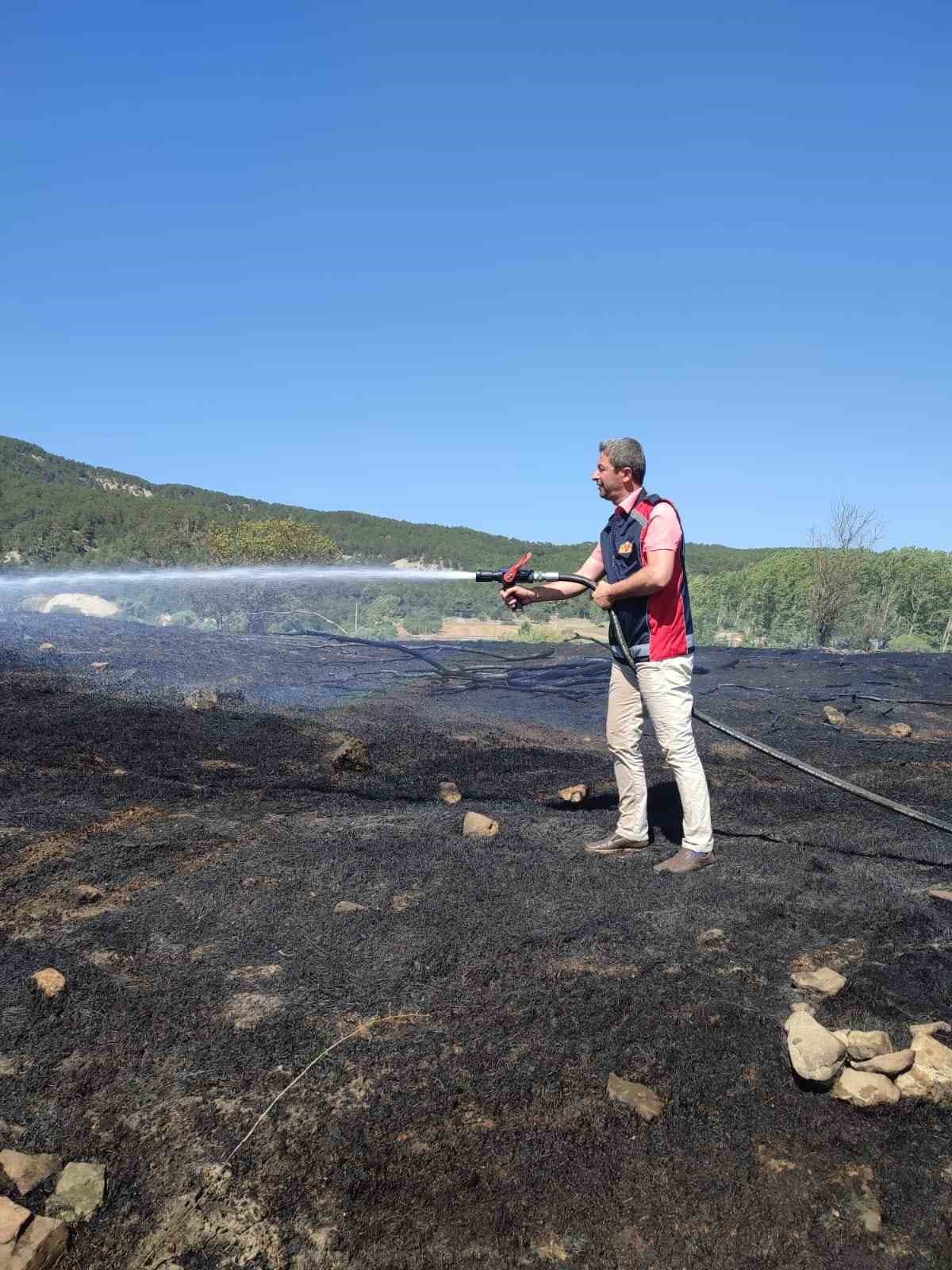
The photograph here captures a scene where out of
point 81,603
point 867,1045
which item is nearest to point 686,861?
point 867,1045

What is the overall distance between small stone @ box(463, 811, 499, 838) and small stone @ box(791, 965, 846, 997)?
202 centimetres

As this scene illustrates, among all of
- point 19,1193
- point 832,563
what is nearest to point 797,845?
point 19,1193

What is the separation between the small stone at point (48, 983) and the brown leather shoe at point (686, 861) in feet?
9.00

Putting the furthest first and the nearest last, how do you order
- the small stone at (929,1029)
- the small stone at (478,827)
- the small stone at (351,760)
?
the small stone at (351,760)
the small stone at (478,827)
the small stone at (929,1029)

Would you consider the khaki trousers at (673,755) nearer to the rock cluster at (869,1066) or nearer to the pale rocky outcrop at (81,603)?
the rock cluster at (869,1066)

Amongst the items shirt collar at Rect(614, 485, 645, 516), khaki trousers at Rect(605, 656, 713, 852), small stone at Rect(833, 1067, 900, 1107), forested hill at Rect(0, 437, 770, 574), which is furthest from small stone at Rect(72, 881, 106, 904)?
forested hill at Rect(0, 437, 770, 574)

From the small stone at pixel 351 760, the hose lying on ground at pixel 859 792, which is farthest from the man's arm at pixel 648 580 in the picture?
the small stone at pixel 351 760

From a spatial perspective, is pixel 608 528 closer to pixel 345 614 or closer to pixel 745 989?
pixel 745 989

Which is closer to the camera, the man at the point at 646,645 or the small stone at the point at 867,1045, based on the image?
the small stone at the point at 867,1045

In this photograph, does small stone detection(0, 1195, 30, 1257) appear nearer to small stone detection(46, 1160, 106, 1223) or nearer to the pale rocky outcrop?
small stone detection(46, 1160, 106, 1223)

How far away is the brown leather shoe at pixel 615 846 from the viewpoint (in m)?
4.68

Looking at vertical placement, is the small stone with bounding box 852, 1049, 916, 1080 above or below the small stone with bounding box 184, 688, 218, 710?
above

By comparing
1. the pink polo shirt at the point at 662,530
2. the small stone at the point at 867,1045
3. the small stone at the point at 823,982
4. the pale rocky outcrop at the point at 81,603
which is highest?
the pink polo shirt at the point at 662,530

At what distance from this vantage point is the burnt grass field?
6.82 feet
